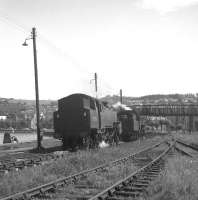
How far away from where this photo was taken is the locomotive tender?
2614 cm

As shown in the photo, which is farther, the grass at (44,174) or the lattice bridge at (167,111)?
the lattice bridge at (167,111)

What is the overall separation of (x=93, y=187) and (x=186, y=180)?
2.70 metres

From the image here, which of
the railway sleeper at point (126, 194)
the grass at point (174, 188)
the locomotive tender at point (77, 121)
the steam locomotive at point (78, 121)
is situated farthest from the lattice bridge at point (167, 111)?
the railway sleeper at point (126, 194)

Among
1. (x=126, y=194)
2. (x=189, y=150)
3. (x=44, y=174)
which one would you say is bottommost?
(x=189, y=150)

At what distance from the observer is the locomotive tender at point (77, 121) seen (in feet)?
85.8

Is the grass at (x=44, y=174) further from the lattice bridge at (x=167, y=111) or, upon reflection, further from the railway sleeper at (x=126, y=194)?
the lattice bridge at (x=167, y=111)

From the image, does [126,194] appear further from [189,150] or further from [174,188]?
[189,150]

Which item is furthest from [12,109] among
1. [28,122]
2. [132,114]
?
[132,114]

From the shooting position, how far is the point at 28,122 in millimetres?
117750

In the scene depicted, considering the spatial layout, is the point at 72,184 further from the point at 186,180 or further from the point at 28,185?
the point at 186,180

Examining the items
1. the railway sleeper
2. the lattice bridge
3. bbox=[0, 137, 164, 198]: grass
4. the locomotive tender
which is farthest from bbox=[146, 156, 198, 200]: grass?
the lattice bridge

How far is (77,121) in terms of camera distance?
26406 mm

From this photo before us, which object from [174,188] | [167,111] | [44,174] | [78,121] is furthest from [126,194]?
[167,111]

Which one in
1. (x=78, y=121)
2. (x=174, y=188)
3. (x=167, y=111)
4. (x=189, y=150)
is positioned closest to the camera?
(x=174, y=188)
